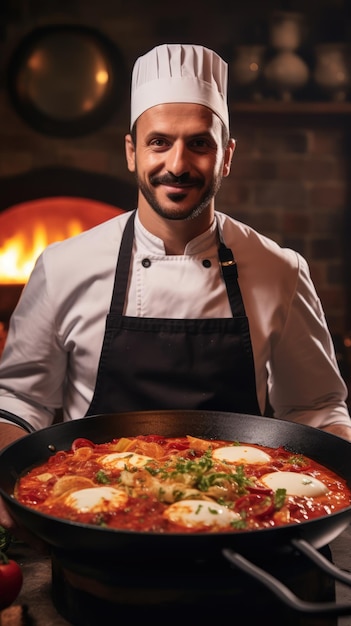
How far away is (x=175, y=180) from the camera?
2.38 meters

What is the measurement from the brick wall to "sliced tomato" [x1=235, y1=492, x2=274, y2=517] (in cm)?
305

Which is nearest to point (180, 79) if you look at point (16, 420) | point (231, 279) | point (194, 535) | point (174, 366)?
point (231, 279)

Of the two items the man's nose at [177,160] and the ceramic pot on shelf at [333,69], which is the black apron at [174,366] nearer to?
the man's nose at [177,160]

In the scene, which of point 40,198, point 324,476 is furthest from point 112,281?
point 40,198

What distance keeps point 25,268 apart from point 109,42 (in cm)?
139

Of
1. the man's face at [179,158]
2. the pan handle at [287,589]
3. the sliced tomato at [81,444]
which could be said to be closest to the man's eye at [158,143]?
the man's face at [179,158]

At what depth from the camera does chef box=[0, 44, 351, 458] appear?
2387 mm

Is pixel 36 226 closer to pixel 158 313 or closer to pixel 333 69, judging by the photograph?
pixel 333 69

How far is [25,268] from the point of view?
183 inches

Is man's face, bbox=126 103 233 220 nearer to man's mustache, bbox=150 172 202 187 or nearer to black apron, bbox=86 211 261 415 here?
man's mustache, bbox=150 172 202 187

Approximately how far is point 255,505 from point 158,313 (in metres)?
0.98

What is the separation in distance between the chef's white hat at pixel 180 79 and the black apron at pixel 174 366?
684mm

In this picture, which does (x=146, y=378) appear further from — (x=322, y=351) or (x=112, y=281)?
(x=322, y=351)

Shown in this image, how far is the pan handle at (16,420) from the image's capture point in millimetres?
2156
